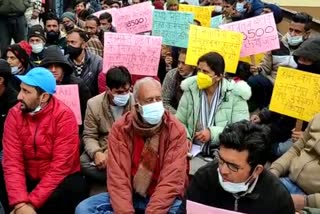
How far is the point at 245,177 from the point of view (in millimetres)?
2756

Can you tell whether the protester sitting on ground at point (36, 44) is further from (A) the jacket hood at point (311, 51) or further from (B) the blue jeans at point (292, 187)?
(B) the blue jeans at point (292, 187)

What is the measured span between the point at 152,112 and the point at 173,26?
2.80 metres

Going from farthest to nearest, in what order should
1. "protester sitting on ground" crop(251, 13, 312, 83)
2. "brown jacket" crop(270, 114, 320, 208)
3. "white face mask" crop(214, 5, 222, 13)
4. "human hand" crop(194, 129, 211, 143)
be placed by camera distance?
"white face mask" crop(214, 5, 222, 13) → "protester sitting on ground" crop(251, 13, 312, 83) → "human hand" crop(194, 129, 211, 143) → "brown jacket" crop(270, 114, 320, 208)

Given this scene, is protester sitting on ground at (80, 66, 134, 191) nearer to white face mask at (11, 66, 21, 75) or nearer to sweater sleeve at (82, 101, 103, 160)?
sweater sleeve at (82, 101, 103, 160)

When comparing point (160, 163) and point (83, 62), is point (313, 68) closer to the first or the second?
point (160, 163)

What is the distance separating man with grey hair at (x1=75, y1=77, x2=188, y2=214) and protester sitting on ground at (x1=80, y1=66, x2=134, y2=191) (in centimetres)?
59

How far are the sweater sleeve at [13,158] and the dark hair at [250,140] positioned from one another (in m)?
1.73

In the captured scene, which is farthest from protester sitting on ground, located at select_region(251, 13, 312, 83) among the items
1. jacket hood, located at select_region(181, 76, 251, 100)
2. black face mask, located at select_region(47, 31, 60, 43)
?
black face mask, located at select_region(47, 31, 60, 43)

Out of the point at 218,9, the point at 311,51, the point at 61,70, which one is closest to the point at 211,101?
the point at 311,51

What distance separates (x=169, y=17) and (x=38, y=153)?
2780 millimetres

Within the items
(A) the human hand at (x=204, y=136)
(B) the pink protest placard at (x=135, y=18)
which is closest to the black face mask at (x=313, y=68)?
(A) the human hand at (x=204, y=136)

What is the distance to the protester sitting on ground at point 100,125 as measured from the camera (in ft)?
13.9

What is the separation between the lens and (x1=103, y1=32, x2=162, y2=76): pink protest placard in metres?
5.25

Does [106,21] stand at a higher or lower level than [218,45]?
lower
